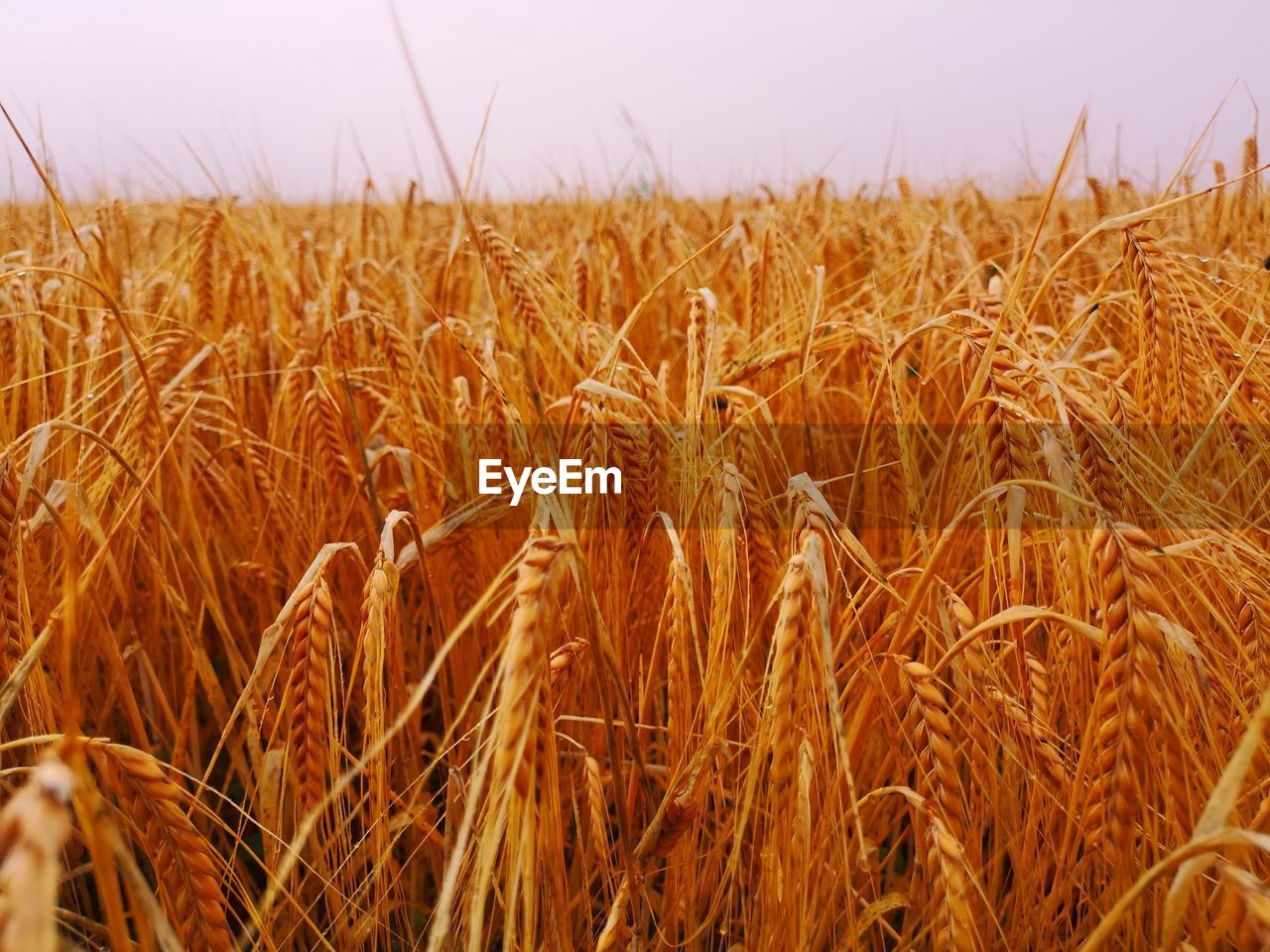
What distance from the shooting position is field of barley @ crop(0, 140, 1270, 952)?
1.80 ft

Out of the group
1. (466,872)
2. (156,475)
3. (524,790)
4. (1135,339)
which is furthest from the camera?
(1135,339)

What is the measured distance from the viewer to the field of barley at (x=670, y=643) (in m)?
0.55

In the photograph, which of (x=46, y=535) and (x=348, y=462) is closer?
(x=46, y=535)

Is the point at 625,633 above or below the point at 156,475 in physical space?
below

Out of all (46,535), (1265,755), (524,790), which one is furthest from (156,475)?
(1265,755)

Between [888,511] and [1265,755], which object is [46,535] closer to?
[888,511]

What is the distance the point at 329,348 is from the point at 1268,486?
5.31 ft

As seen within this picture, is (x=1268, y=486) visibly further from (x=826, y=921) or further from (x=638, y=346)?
(x=638, y=346)

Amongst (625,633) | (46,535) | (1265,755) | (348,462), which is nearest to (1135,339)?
(1265,755)

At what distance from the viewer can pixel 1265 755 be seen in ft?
2.34

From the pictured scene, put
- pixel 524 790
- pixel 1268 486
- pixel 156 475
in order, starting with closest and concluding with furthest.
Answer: pixel 524 790, pixel 1268 486, pixel 156 475

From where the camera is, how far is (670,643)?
34.9 inches

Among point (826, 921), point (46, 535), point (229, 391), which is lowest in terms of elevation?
point (826, 921)

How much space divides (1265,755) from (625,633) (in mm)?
632
